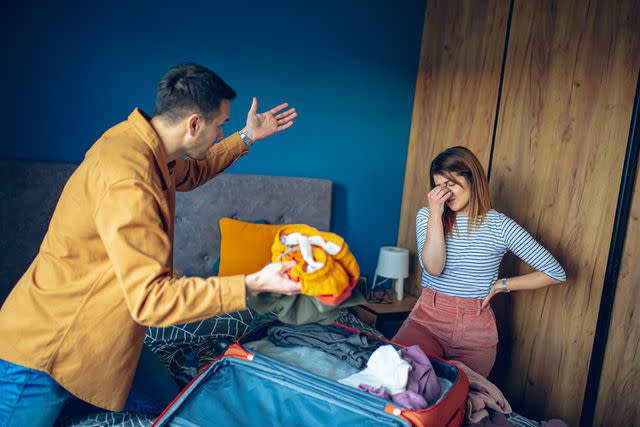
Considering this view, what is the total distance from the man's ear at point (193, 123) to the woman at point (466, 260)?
49.9 inches

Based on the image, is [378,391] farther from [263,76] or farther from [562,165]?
[263,76]

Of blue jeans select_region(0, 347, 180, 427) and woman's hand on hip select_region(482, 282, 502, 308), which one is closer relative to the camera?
blue jeans select_region(0, 347, 180, 427)

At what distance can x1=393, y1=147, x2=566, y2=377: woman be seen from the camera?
2.19 metres

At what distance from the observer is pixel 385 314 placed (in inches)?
120

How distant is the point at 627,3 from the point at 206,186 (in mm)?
2342

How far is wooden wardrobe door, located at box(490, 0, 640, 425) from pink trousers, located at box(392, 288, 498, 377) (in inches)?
21.3

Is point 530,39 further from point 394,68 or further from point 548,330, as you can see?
point 548,330

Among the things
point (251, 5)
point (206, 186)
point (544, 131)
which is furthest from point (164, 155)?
point (544, 131)

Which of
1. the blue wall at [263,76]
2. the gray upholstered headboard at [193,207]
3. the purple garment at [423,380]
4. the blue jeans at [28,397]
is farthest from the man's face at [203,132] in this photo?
the blue wall at [263,76]

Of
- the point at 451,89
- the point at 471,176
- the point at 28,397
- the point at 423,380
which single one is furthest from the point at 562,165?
the point at 28,397

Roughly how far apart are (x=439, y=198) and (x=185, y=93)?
4.38ft

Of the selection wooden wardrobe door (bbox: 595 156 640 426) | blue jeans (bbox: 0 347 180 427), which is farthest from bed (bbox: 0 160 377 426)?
wooden wardrobe door (bbox: 595 156 640 426)

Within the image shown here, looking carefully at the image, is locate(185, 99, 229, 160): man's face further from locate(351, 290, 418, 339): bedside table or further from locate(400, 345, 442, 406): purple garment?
locate(351, 290, 418, 339): bedside table

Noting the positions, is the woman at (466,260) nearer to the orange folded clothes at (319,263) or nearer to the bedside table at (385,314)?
the bedside table at (385,314)
